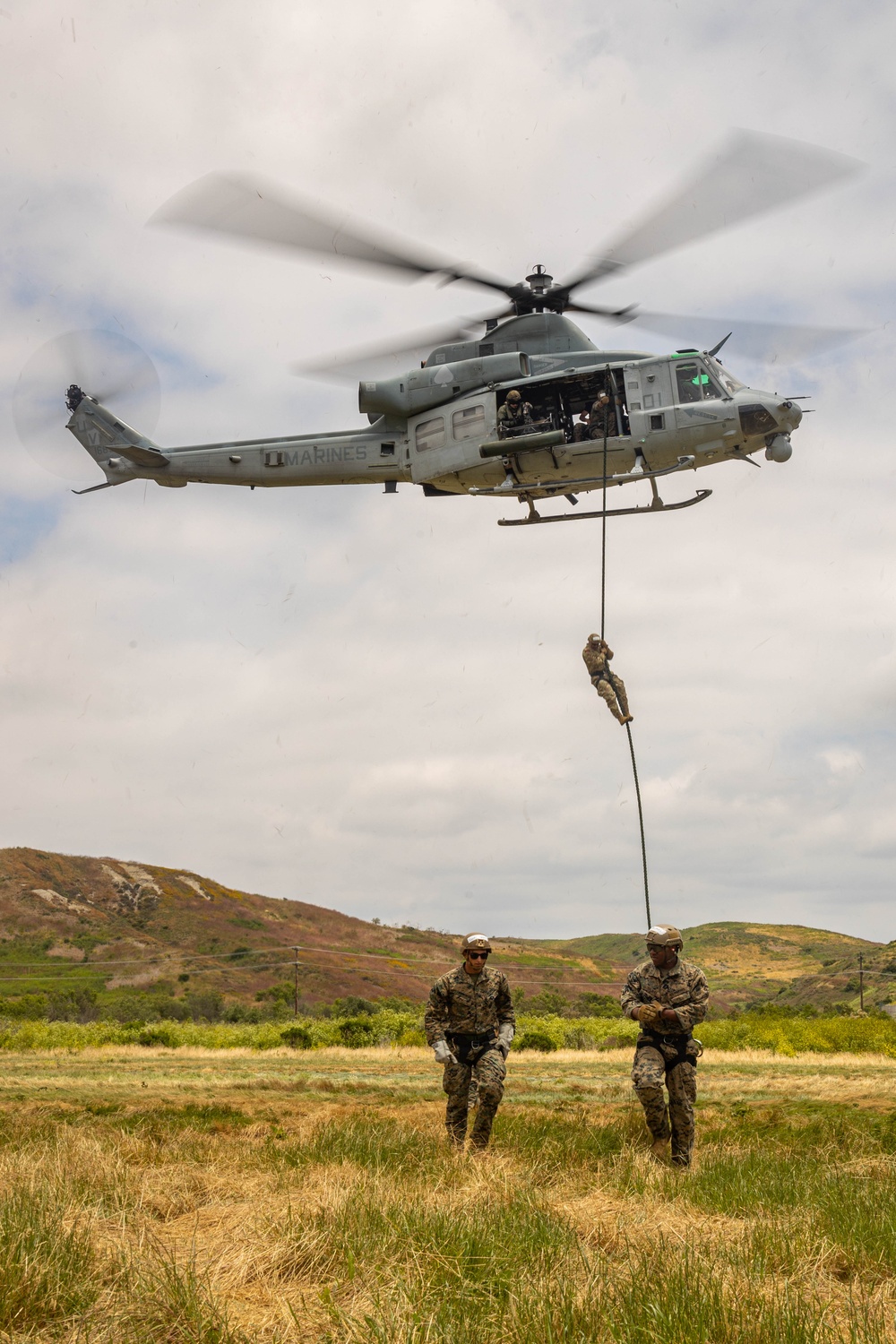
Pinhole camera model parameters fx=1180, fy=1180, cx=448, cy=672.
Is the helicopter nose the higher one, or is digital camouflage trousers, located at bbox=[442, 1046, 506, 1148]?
the helicopter nose

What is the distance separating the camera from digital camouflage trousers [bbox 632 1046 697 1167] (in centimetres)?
830

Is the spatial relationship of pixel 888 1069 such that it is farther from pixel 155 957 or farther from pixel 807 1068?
pixel 155 957

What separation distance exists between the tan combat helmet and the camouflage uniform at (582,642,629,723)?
16.1 feet

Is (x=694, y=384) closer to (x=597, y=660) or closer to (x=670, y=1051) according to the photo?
(x=597, y=660)

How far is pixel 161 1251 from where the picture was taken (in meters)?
4.82

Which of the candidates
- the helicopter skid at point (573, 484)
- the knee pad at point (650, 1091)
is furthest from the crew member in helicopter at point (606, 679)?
the knee pad at point (650, 1091)

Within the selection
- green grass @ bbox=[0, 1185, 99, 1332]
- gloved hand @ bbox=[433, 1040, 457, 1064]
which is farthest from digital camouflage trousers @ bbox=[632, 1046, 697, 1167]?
green grass @ bbox=[0, 1185, 99, 1332]

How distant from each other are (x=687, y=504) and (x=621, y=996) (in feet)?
30.1

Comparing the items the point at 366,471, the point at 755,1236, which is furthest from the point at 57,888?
the point at 755,1236

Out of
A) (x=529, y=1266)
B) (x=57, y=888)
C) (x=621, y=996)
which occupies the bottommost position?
(x=529, y=1266)

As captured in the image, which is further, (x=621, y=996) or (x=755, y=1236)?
(x=621, y=996)

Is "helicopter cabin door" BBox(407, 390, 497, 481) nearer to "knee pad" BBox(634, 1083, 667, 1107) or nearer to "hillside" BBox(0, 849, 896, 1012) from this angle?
"knee pad" BBox(634, 1083, 667, 1107)

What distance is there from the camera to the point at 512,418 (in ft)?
57.7

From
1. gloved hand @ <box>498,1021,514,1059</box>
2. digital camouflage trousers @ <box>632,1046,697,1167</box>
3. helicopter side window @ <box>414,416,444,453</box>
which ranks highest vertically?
helicopter side window @ <box>414,416,444,453</box>
